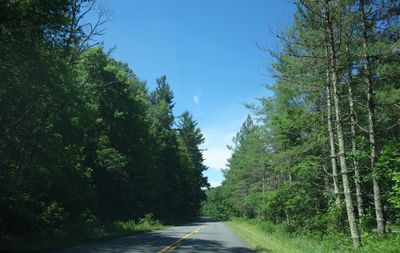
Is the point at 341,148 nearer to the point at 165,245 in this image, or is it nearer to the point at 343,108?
the point at 343,108

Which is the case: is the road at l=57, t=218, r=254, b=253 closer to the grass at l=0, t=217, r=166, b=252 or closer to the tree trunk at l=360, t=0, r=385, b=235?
the grass at l=0, t=217, r=166, b=252

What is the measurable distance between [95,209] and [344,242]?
87.7 ft

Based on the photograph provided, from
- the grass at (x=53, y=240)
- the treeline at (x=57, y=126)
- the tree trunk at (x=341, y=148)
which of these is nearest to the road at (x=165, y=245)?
the grass at (x=53, y=240)

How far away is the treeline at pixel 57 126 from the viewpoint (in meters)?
15.6

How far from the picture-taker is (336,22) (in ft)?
45.9

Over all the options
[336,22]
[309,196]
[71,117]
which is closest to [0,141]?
[71,117]

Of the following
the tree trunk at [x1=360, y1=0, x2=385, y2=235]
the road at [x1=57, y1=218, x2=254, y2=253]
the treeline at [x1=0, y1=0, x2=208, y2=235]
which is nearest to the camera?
the tree trunk at [x1=360, y1=0, x2=385, y2=235]

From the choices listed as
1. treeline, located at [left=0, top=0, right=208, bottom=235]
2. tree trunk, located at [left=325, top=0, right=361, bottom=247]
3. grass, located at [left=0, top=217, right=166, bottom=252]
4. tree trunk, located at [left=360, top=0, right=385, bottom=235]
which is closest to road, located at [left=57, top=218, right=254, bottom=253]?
grass, located at [left=0, top=217, right=166, bottom=252]

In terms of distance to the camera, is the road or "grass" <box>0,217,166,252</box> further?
the road

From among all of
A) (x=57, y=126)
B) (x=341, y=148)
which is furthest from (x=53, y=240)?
(x=341, y=148)

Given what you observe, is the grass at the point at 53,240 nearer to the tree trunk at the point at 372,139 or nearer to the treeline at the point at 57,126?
the treeline at the point at 57,126

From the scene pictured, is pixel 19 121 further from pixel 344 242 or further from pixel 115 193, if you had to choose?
pixel 115 193

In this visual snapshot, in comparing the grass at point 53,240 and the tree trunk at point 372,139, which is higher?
the tree trunk at point 372,139

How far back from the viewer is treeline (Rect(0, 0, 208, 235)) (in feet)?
51.3
